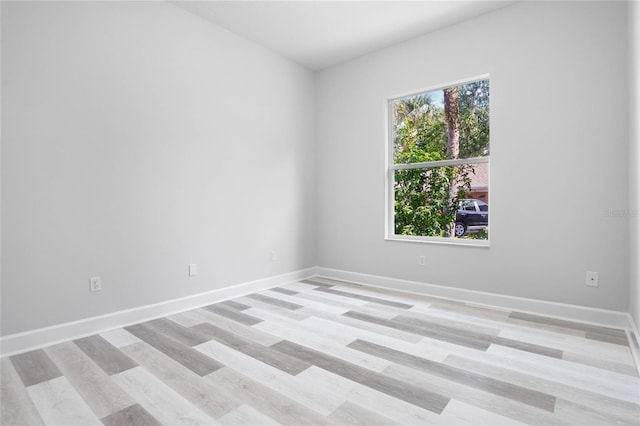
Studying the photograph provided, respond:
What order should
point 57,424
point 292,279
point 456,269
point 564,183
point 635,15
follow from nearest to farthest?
1. point 57,424
2. point 635,15
3. point 564,183
4. point 456,269
5. point 292,279

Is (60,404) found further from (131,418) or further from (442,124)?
(442,124)

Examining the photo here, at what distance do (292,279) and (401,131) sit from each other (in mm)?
Answer: 2285

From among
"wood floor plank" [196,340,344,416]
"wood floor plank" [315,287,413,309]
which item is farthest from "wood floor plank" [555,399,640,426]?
"wood floor plank" [315,287,413,309]

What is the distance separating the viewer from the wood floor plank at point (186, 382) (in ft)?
5.60

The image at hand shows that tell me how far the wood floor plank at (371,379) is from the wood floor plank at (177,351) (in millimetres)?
474

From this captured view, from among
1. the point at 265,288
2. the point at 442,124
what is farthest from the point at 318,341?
the point at 442,124

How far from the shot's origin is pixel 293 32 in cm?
375

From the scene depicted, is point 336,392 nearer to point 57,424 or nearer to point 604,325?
point 57,424

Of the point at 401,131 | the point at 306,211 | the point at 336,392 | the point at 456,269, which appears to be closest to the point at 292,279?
the point at 306,211

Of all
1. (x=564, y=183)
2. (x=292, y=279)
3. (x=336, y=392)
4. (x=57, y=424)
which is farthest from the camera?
(x=292, y=279)

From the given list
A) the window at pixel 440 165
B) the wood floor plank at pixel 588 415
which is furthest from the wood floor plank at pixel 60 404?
the window at pixel 440 165

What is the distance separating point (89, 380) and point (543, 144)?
3.79m

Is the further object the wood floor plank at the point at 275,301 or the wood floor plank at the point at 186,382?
the wood floor plank at the point at 275,301

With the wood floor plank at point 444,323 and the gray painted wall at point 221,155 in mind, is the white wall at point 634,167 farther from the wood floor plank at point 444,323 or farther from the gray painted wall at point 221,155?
the wood floor plank at point 444,323
